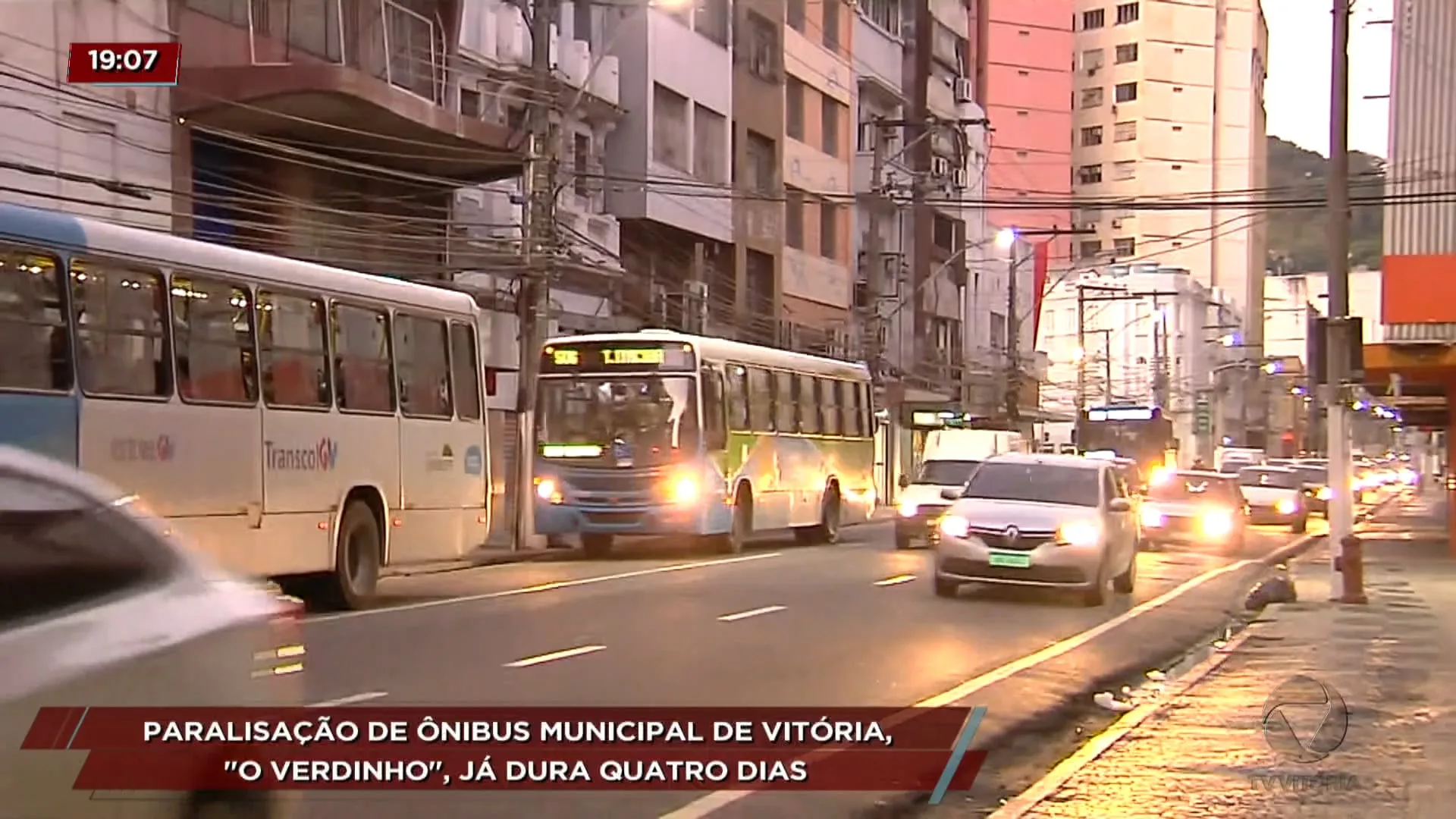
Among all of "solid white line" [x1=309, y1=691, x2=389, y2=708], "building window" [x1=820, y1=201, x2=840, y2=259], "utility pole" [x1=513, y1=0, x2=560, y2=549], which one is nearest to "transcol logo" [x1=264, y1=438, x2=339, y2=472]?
"solid white line" [x1=309, y1=691, x2=389, y2=708]

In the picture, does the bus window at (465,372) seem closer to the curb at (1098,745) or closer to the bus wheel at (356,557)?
the bus wheel at (356,557)

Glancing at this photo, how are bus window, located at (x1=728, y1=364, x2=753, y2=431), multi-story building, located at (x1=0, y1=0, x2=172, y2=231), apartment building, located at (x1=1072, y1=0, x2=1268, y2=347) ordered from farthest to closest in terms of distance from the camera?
1. apartment building, located at (x1=1072, y1=0, x2=1268, y2=347)
2. bus window, located at (x1=728, y1=364, x2=753, y2=431)
3. multi-story building, located at (x1=0, y1=0, x2=172, y2=231)

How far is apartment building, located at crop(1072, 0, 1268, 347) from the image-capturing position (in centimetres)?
11550

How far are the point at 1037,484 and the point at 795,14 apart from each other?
33.4 m

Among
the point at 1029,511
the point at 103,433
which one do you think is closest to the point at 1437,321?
Result: the point at 1029,511

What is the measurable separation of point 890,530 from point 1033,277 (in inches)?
1677

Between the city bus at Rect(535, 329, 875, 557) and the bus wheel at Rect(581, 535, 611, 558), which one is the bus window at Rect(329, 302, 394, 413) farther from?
the bus wheel at Rect(581, 535, 611, 558)

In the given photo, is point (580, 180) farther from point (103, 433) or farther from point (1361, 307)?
point (1361, 307)

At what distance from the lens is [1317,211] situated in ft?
106

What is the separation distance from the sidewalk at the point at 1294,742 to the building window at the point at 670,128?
25.0 meters

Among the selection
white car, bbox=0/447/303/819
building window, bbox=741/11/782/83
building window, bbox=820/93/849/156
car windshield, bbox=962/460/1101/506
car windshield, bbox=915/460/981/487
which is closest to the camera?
white car, bbox=0/447/303/819

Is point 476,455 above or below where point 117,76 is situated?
below

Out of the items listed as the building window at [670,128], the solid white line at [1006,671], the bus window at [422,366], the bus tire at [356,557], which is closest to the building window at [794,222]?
the building window at [670,128]

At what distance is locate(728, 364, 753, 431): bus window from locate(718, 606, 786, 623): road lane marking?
9.79 m
